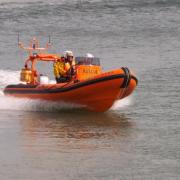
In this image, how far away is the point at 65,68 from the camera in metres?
22.0

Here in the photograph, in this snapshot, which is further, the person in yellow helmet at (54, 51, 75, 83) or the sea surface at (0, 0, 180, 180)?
the person in yellow helmet at (54, 51, 75, 83)

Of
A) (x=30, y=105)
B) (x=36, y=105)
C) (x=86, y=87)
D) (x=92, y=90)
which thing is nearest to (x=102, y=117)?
(x=92, y=90)

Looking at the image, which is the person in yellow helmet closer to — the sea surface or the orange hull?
the orange hull

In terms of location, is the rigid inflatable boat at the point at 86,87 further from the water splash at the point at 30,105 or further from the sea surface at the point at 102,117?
the sea surface at the point at 102,117

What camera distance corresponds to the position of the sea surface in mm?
15992

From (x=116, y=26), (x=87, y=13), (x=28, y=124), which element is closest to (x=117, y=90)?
(x=28, y=124)

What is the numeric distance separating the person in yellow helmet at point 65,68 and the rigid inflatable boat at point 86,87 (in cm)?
16

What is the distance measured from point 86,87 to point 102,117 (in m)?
0.81

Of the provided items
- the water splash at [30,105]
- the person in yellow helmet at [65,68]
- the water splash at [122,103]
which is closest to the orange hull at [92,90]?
the water splash at [30,105]

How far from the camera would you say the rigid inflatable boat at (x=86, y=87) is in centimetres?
2083

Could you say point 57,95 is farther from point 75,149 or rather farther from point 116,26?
point 116,26

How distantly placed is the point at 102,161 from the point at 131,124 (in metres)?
4.13

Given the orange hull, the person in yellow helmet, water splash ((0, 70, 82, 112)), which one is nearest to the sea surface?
water splash ((0, 70, 82, 112))

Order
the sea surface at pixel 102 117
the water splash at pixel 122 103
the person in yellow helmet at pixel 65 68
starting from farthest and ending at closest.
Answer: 1. the water splash at pixel 122 103
2. the person in yellow helmet at pixel 65 68
3. the sea surface at pixel 102 117
